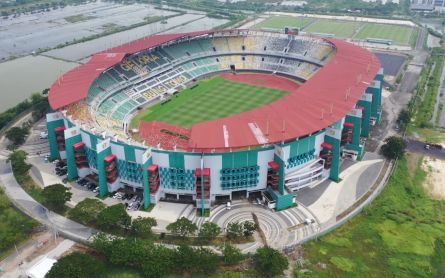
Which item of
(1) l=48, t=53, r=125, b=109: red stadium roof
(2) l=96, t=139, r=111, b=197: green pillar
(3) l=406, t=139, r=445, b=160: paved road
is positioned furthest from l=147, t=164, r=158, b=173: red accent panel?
(3) l=406, t=139, r=445, b=160: paved road

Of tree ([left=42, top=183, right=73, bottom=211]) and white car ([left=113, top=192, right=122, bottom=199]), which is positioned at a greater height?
tree ([left=42, top=183, right=73, bottom=211])

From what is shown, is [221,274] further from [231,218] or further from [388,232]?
[388,232]

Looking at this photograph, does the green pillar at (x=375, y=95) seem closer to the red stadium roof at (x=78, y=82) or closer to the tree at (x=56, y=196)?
the red stadium roof at (x=78, y=82)

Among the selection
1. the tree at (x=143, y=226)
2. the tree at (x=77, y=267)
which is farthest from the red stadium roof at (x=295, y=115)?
the tree at (x=77, y=267)

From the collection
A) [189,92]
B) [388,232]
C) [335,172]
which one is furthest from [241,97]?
[388,232]

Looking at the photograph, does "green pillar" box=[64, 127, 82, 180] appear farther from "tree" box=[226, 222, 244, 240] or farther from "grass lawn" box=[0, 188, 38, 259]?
Result: "tree" box=[226, 222, 244, 240]

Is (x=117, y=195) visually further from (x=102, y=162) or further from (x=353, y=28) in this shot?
(x=353, y=28)
